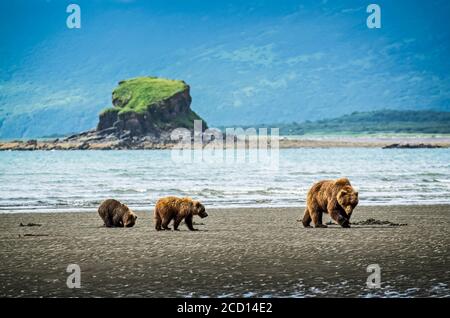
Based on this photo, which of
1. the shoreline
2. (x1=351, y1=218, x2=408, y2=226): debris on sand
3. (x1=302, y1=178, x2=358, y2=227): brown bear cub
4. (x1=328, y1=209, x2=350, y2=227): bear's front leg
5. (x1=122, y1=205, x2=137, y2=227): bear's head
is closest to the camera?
(x1=302, y1=178, x2=358, y2=227): brown bear cub

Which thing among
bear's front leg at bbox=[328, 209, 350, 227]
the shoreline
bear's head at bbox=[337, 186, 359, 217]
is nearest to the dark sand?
bear's front leg at bbox=[328, 209, 350, 227]

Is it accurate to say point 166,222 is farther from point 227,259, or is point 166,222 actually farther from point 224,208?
point 224,208

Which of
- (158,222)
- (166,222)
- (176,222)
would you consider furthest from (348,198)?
(158,222)

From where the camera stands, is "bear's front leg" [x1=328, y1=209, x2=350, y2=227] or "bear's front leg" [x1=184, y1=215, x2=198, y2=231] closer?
"bear's front leg" [x1=328, y1=209, x2=350, y2=227]

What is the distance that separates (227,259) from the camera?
17031mm

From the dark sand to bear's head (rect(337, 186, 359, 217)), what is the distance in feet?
2.52

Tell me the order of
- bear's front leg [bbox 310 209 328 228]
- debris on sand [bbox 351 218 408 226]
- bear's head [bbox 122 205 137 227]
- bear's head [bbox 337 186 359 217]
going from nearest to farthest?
bear's head [bbox 337 186 359 217]
bear's front leg [bbox 310 209 328 228]
debris on sand [bbox 351 218 408 226]
bear's head [bbox 122 205 137 227]

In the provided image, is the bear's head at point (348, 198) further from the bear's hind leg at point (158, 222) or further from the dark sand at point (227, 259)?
the bear's hind leg at point (158, 222)

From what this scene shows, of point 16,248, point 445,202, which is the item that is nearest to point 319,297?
point 16,248

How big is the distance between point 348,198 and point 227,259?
6524 millimetres

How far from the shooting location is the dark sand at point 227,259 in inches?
532

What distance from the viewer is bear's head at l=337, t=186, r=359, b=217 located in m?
22.3

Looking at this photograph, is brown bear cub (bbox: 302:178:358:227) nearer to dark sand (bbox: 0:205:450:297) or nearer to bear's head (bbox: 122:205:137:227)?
dark sand (bbox: 0:205:450:297)

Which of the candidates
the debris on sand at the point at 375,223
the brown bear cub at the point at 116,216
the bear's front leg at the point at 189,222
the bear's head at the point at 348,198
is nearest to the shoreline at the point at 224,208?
the brown bear cub at the point at 116,216
